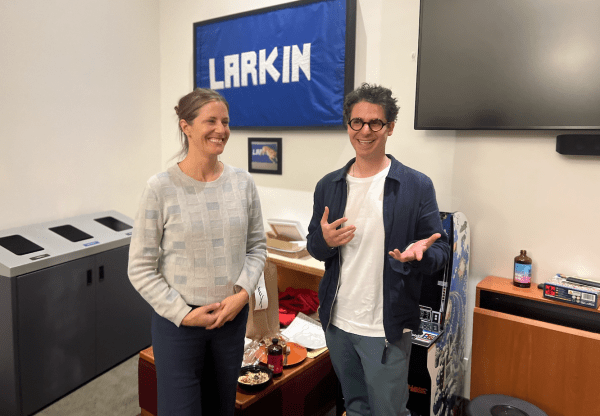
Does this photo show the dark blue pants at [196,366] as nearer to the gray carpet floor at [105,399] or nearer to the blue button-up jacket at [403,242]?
the blue button-up jacket at [403,242]

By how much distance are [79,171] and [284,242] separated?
5.27 feet

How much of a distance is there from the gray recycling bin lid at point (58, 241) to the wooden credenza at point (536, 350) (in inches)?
88.0

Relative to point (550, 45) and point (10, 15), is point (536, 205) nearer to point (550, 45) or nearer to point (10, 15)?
point (550, 45)

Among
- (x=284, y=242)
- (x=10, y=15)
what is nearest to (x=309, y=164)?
(x=284, y=242)

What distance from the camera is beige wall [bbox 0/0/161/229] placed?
108 inches

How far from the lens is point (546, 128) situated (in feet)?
6.77

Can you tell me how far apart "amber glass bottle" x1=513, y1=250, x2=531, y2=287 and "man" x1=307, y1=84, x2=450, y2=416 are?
2.91ft

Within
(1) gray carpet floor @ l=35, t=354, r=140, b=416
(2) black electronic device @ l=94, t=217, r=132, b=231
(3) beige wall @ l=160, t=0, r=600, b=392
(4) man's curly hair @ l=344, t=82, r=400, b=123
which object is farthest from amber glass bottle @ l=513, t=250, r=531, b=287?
(2) black electronic device @ l=94, t=217, r=132, b=231

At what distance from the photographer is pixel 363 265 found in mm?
1460

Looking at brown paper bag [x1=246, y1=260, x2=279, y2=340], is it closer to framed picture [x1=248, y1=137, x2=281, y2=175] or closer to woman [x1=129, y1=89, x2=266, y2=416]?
woman [x1=129, y1=89, x2=266, y2=416]

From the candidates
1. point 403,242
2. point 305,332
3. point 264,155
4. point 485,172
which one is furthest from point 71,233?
point 485,172

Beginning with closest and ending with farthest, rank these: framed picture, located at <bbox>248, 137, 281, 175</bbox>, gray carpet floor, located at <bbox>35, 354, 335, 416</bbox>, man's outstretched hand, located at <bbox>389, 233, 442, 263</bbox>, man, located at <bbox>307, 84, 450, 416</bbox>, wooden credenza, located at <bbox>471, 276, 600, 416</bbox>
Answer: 1. man's outstretched hand, located at <bbox>389, 233, 442, 263</bbox>
2. man, located at <bbox>307, 84, 450, 416</bbox>
3. wooden credenza, located at <bbox>471, 276, 600, 416</bbox>
4. gray carpet floor, located at <bbox>35, 354, 335, 416</bbox>
5. framed picture, located at <bbox>248, 137, 281, 175</bbox>

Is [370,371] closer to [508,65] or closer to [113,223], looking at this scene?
[508,65]

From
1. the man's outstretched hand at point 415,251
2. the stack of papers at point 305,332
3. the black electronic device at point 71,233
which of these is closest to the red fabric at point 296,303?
the stack of papers at point 305,332
